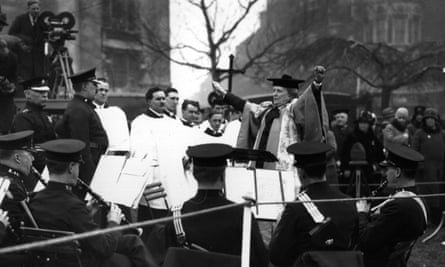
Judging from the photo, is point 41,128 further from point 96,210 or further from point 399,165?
point 399,165

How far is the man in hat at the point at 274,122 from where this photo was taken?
6488 mm

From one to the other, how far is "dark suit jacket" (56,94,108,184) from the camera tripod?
147 inches

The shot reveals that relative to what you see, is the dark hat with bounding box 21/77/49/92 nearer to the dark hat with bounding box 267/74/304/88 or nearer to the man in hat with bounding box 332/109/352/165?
the dark hat with bounding box 267/74/304/88

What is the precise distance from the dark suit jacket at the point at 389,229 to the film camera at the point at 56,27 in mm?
7440

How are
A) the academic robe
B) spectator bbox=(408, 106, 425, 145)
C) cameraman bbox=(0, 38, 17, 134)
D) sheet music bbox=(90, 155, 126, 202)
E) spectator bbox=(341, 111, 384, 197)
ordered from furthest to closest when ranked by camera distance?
spectator bbox=(408, 106, 425, 145), spectator bbox=(341, 111, 384, 197), cameraman bbox=(0, 38, 17, 134), the academic robe, sheet music bbox=(90, 155, 126, 202)

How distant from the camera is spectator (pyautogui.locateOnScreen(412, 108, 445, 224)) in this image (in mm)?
9938

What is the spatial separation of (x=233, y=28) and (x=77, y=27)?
763 cm

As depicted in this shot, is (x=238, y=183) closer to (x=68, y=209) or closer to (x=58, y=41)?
(x=68, y=209)

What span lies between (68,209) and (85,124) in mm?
2767

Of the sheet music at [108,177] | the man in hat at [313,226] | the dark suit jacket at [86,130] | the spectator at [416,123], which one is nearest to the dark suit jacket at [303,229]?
the man in hat at [313,226]

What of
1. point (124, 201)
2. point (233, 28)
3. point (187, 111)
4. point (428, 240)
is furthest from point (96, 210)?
point (233, 28)

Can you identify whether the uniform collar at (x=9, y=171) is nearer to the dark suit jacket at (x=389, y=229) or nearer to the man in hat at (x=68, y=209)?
the man in hat at (x=68, y=209)

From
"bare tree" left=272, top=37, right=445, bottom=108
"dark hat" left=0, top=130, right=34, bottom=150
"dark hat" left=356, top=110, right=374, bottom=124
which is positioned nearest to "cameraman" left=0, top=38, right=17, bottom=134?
"dark hat" left=0, top=130, right=34, bottom=150

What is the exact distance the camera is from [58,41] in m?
10.7
